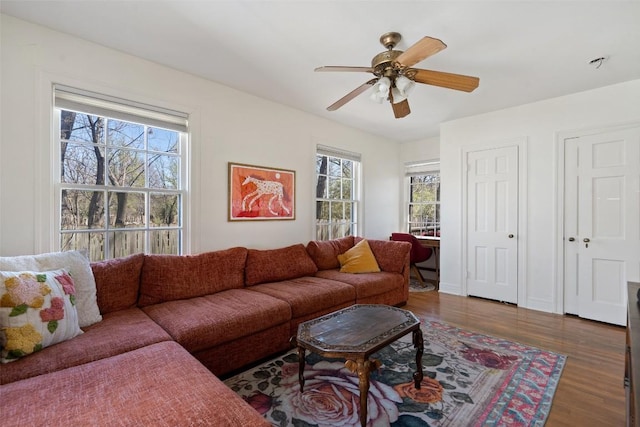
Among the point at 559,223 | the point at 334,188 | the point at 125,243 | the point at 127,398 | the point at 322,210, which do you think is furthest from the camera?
the point at 334,188

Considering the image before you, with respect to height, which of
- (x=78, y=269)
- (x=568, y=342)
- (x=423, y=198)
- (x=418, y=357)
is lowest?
(x=568, y=342)

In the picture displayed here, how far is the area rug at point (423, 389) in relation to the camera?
1.67 meters

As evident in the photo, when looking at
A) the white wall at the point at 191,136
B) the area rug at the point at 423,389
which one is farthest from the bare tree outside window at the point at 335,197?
the area rug at the point at 423,389

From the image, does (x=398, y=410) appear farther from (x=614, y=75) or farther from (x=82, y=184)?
(x=614, y=75)

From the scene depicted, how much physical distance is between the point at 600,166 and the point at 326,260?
3.19 m

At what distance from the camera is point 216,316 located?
2.03 m

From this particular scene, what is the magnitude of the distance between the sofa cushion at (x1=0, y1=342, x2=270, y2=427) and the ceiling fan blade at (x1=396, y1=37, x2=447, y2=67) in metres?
2.02

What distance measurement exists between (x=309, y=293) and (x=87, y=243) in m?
1.89

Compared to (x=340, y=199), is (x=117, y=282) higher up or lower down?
lower down

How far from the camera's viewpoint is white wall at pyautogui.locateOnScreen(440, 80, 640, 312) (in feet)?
10.2

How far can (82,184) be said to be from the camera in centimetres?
237

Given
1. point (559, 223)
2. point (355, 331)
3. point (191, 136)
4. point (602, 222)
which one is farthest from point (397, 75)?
point (602, 222)

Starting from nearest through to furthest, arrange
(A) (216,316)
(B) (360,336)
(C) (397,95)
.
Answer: (B) (360,336) → (A) (216,316) → (C) (397,95)

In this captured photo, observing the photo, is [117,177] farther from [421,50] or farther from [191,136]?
[421,50]
